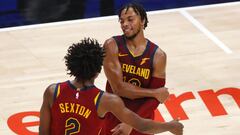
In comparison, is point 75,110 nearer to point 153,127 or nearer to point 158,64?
point 153,127

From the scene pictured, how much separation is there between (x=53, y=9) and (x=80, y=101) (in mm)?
6055

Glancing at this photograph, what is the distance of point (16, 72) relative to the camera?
27.0 ft

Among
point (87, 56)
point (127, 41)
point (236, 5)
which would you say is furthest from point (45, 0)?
point (87, 56)

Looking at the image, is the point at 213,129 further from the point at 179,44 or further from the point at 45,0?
the point at 45,0

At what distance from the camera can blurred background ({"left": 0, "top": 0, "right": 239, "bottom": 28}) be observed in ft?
32.4

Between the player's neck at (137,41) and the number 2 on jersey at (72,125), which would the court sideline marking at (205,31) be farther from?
the number 2 on jersey at (72,125)

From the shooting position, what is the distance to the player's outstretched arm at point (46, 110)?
4.24 metres

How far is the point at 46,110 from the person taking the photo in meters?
4.25

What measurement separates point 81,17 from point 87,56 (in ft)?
19.3

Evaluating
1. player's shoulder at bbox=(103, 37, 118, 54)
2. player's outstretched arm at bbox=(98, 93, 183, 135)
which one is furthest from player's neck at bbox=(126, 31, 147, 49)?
player's outstretched arm at bbox=(98, 93, 183, 135)

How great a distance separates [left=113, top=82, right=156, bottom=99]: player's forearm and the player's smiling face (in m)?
0.40

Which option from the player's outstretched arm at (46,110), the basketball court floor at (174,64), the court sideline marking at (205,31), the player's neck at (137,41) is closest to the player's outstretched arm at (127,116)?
the player's outstretched arm at (46,110)

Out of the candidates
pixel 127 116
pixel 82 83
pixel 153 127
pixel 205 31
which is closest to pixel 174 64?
pixel 205 31

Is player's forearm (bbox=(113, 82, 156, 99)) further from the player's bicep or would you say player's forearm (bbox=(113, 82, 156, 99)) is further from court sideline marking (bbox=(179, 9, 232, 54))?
court sideline marking (bbox=(179, 9, 232, 54))
